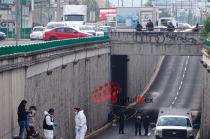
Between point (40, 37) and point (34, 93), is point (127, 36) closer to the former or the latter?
point (40, 37)

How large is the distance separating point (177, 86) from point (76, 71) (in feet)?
131

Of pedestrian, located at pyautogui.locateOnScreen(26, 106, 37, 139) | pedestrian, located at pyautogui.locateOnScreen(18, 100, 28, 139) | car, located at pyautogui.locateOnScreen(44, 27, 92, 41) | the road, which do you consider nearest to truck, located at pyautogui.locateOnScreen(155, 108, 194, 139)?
pedestrian, located at pyautogui.locateOnScreen(26, 106, 37, 139)

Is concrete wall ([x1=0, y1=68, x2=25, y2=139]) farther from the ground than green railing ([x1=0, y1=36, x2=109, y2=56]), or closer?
closer

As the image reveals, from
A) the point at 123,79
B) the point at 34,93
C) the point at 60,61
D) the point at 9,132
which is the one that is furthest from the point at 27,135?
the point at 123,79

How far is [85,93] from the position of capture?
5038 centimetres

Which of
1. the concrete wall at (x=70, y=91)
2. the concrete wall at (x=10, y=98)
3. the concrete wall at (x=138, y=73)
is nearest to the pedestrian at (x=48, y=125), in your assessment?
the concrete wall at (x=10, y=98)

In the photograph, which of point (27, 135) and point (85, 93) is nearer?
point (27, 135)

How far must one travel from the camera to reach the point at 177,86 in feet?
283

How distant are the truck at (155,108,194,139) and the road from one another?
17.5 meters

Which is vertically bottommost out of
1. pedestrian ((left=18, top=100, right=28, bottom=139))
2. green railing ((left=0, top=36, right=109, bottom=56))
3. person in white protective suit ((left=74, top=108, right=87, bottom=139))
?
person in white protective suit ((left=74, top=108, right=87, bottom=139))

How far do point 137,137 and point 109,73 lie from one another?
13.0 m

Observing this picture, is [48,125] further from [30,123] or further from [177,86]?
[177,86]

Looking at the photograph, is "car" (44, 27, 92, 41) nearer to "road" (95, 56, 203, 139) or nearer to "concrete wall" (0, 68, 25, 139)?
"road" (95, 56, 203, 139)

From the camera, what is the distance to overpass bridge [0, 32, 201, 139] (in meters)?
30.6
